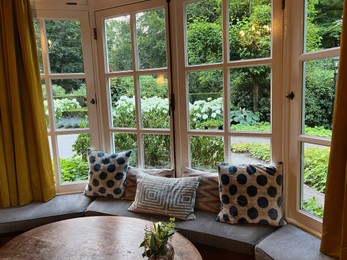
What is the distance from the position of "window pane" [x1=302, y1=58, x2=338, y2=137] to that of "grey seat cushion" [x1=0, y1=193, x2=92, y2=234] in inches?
70.6

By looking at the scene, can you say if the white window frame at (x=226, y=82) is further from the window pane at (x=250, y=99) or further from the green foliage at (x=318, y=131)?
the green foliage at (x=318, y=131)

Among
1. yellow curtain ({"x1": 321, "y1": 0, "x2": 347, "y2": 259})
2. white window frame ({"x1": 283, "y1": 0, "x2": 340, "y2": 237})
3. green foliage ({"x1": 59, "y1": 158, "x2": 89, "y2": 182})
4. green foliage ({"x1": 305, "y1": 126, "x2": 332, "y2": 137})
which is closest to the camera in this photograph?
yellow curtain ({"x1": 321, "y1": 0, "x2": 347, "y2": 259})

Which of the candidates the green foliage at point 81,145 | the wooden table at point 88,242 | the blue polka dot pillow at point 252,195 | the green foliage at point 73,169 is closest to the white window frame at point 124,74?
the green foliage at point 81,145

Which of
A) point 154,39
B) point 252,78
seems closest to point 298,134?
point 252,78

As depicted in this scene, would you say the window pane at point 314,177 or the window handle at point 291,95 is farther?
the window handle at point 291,95

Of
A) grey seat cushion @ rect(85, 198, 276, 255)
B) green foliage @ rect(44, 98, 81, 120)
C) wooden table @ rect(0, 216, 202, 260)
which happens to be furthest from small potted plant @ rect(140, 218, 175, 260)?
green foliage @ rect(44, 98, 81, 120)

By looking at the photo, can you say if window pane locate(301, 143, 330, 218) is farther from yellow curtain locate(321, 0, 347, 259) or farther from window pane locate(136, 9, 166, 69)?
window pane locate(136, 9, 166, 69)

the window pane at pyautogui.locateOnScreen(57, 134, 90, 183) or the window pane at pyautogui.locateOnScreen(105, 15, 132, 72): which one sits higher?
the window pane at pyautogui.locateOnScreen(105, 15, 132, 72)

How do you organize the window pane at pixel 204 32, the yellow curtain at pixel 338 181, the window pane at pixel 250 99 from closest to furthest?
the yellow curtain at pixel 338 181
the window pane at pixel 250 99
the window pane at pixel 204 32

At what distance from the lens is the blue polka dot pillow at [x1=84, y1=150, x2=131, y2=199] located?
2.38m

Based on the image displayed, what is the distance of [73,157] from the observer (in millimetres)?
2680

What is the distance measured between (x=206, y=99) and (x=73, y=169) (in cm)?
145

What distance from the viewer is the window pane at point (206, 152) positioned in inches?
87.3

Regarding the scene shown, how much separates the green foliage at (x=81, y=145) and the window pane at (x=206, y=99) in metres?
1.04
